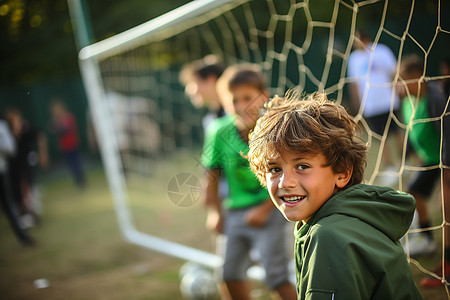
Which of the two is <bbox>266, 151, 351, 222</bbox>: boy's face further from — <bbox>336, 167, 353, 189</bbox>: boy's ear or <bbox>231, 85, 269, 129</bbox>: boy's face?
<bbox>231, 85, 269, 129</bbox>: boy's face

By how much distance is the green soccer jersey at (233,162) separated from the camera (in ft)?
7.93

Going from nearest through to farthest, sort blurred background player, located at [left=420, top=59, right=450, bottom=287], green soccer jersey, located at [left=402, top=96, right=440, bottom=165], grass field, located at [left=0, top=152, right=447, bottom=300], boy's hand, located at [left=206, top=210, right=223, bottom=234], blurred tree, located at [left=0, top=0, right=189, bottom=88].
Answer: blurred background player, located at [left=420, top=59, right=450, bottom=287] < green soccer jersey, located at [left=402, top=96, right=440, bottom=165] < boy's hand, located at [left=206, top=210, right=223, bottom=234] < grass field, located at [left=0, top=152, right=447, bottom=300] < blurred tree, located at [left=0, top=0, right=189, bottom=88]

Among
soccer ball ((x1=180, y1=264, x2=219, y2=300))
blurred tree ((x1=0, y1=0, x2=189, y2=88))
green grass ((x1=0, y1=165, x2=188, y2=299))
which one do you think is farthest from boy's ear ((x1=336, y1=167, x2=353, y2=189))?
blurred tree ((x1=0, y1=0, x2=189, y2=88))

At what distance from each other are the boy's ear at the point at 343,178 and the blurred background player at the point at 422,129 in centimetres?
96

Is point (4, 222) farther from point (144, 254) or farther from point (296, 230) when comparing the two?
point (296, 230)

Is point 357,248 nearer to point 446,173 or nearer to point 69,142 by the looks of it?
point 446,173

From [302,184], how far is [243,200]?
4.15 feet

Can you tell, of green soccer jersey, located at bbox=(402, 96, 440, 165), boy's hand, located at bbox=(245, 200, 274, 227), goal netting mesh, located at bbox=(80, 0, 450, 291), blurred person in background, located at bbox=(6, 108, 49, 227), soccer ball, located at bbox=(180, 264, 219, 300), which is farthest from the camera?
blurred person in background, located at bbox=(6, 108, 49, 227)

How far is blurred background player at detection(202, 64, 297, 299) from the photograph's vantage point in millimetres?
2447

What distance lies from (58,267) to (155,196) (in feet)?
10.2

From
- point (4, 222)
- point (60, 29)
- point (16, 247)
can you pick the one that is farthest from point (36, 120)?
point (16, 247)

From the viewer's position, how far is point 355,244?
1233 mm

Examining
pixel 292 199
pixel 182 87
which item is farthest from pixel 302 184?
pixel 182 87

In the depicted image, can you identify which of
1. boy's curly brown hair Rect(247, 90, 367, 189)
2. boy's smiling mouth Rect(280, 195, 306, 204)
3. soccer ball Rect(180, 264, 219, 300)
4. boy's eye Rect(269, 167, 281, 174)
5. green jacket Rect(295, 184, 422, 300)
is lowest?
soccer ball Rect(180, 264, 219, 300)
